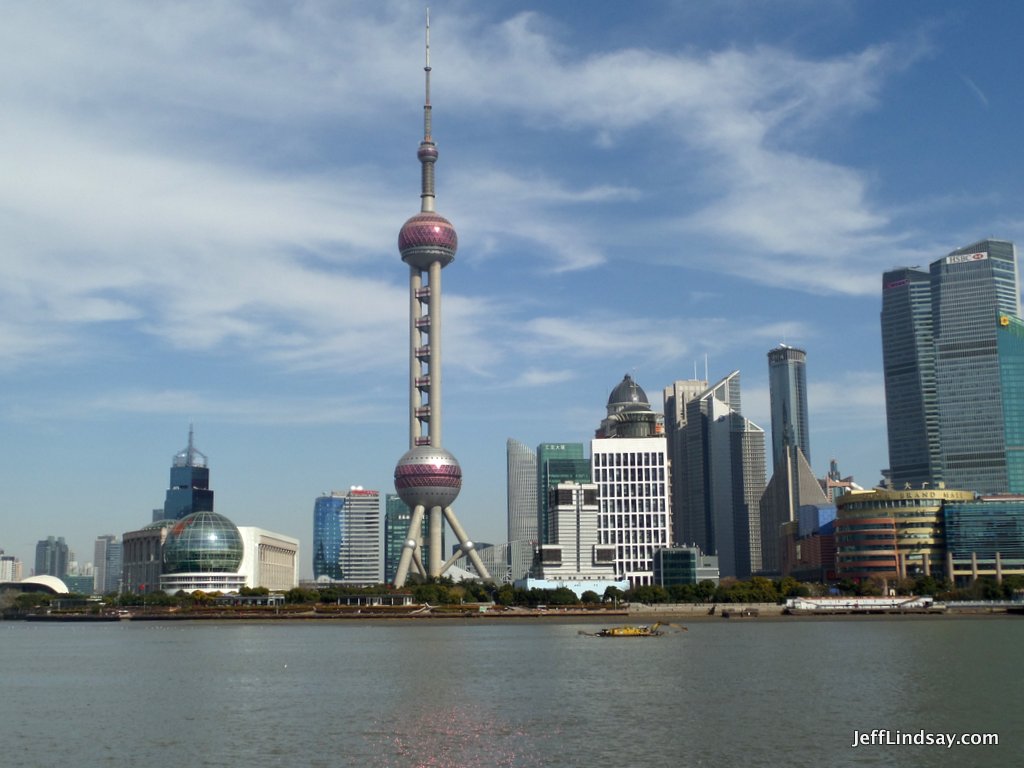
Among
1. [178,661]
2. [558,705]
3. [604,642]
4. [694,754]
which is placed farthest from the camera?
[604,642]

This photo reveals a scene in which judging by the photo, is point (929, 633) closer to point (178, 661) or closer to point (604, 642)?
point (604, 642)

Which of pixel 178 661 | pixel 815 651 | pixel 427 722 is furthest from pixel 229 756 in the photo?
pixel 815 651

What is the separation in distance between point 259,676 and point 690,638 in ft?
211

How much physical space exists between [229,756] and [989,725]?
40957mm

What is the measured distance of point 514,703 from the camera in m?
75.8

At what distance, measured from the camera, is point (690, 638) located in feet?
474

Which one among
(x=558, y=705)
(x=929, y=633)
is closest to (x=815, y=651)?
(x=929, y=633)

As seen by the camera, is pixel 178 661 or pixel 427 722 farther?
pixel 178 661

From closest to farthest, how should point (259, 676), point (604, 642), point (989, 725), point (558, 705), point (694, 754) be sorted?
1. point (694, 754)
2. point (989, 725)
3. point (558, 705)
4. point (259, 676)
5. point (604, 642)

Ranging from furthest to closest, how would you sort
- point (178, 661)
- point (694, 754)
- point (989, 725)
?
point (178, 661) → point (989, 725) → point (694, 754)

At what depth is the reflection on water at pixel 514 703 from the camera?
57469mm

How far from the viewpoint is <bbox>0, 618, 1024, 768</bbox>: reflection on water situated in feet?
189

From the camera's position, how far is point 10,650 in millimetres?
143500

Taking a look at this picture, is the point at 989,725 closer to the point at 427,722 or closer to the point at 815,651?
the point at 427,722
